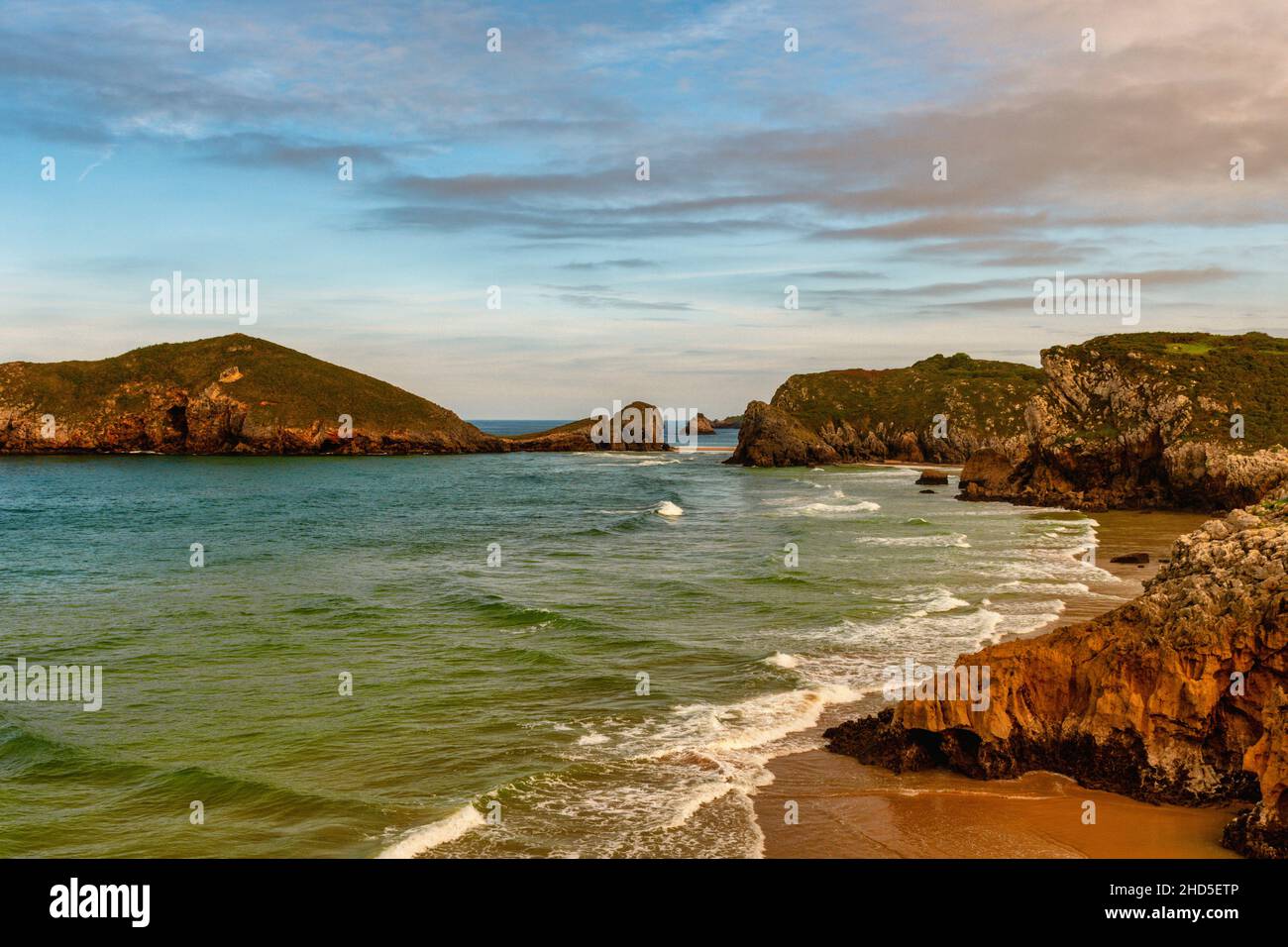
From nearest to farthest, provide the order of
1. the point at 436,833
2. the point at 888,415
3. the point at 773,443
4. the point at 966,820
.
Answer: the point at 436,833 → the point at 966,820 → the point at 773,443 → the point at 888,415

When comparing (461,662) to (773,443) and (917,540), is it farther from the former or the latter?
(773,443)

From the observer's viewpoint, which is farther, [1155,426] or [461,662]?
[1155,426]

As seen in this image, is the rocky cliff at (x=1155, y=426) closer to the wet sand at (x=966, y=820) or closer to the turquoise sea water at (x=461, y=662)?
the turquoise sea water at (x=461, y=662)

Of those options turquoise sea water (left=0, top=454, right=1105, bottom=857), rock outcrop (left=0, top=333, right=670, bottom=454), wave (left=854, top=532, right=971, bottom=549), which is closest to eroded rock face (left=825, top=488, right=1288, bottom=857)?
turquoise sea water (left=0, top=454, right=1105, bottom=857)

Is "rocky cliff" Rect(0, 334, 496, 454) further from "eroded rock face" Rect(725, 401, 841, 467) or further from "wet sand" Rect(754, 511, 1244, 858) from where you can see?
"wet sand" Rect(754, 511, 1244, 858)

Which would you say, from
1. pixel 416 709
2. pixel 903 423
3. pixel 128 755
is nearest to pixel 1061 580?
pixel 416 709

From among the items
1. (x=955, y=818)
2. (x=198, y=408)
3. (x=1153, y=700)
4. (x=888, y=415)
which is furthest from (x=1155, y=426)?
(x=198, y=408)

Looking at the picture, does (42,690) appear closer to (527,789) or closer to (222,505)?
(527,789)
